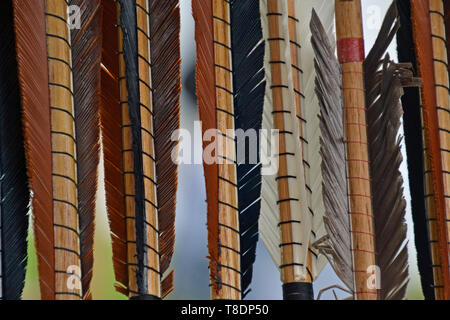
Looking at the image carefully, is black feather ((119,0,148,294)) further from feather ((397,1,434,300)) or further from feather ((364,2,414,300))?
feather ((397,1,434,300))

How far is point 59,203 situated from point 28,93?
26cm

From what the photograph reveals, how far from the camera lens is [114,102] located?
9.42 ft

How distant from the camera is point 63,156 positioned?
2730 mm

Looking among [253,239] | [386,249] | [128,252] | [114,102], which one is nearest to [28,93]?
→ [114,102]

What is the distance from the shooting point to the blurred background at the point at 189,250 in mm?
3039

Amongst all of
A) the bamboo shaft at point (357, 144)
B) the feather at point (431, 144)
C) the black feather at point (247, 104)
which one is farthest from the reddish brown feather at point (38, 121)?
the feather at point (431, 144)

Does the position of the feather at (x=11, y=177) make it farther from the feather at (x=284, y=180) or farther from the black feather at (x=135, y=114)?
the feather at (x=284, y=180)

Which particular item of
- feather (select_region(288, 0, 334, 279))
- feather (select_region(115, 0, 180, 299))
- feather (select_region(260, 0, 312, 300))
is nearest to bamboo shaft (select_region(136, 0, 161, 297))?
feather (select_region(115, 0, 180, 299))

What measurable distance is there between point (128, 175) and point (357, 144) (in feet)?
1.84

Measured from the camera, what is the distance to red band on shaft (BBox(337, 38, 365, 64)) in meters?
2.97

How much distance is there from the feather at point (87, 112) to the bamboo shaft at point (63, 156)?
23mm

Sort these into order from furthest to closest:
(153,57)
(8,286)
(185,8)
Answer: (185,8) → (153,57) → (8,286)

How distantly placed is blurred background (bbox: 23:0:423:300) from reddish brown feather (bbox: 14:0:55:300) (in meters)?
0.31
